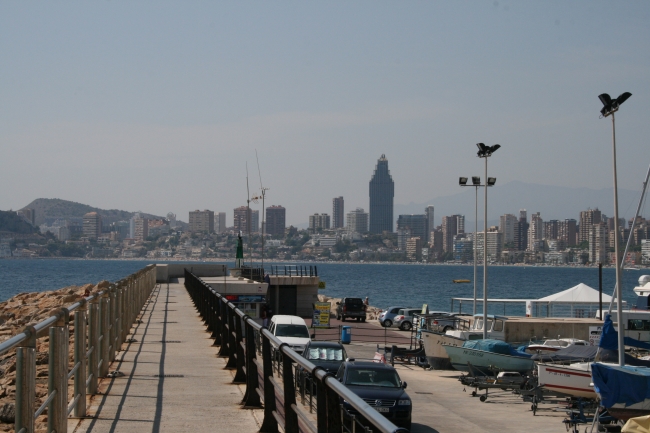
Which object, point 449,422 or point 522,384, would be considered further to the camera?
point 522,384

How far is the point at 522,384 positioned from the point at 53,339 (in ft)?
78.3

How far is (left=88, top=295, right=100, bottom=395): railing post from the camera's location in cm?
1125

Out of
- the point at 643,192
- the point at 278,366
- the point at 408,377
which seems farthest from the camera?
the point at 643,192

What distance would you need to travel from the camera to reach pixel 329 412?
18.7ft

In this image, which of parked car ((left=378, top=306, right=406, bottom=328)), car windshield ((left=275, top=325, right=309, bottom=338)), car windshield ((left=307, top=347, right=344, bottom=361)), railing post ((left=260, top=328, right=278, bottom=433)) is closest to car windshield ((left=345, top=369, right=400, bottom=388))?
car windshield ((left=307, top=347, right=344, bottom=361))

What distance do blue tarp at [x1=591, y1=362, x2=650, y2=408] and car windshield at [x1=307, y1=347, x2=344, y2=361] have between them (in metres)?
7.11

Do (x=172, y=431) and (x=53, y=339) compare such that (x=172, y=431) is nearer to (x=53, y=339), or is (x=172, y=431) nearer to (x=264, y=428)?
(x=264, y=428)

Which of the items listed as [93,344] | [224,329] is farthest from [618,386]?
[93,344]

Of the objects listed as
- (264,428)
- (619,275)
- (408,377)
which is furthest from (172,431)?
(408,377)

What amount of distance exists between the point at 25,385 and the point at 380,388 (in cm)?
1319

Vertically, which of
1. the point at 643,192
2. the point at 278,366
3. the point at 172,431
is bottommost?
the point at 172,431

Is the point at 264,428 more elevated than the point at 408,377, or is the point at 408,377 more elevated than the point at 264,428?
the point at 264,428

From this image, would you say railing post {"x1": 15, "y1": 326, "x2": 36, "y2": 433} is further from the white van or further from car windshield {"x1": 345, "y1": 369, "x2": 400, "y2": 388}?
the white van

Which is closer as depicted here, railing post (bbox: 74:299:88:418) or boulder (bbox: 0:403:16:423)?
railing post (bbox: 74:299:88:418)
